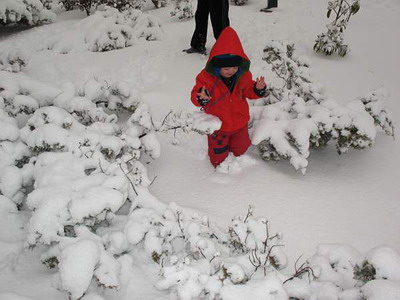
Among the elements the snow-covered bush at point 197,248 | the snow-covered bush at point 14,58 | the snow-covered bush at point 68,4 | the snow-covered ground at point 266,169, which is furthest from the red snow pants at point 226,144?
the snow-covered bush at point 68,4

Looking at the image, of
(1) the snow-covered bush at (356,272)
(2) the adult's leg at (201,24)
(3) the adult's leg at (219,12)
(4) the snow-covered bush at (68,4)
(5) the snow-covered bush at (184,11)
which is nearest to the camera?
(1) the snow-covered bush at (356,272)

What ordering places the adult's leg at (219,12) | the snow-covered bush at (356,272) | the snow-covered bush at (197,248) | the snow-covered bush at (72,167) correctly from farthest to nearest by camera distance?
the adult's leg at (219,12)
the snow-covered bush at (72,167)
the snow-covered bush at (197,248)
the snow-covered bush at (356,272)

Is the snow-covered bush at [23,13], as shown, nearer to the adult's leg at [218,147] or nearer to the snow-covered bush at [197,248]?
the adult's leg at [218,147]

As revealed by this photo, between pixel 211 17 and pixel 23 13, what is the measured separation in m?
3.33

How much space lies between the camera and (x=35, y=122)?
2.67 meters

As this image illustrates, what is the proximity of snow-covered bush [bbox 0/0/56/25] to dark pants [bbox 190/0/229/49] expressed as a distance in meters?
3.07

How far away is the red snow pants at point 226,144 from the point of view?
2.81m

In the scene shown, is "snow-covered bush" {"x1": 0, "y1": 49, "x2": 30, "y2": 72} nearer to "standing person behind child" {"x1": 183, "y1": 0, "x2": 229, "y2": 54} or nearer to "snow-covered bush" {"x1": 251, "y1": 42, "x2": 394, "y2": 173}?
"standing person behind child" {"x1": 183, "y1": 0, "x2": 229, "y2": 54}

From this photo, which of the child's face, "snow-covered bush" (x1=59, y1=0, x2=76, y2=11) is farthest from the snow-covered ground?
"snow-covered bush" (x1=59, y1=0, x2=76, y2=11)

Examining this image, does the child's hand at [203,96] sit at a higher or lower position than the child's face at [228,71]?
lower

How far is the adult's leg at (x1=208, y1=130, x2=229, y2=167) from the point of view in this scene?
2.80 meters

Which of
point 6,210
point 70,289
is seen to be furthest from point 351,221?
point 6,210

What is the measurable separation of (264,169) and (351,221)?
2.59ft

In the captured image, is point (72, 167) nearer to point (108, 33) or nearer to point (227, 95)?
point (227, 95)
